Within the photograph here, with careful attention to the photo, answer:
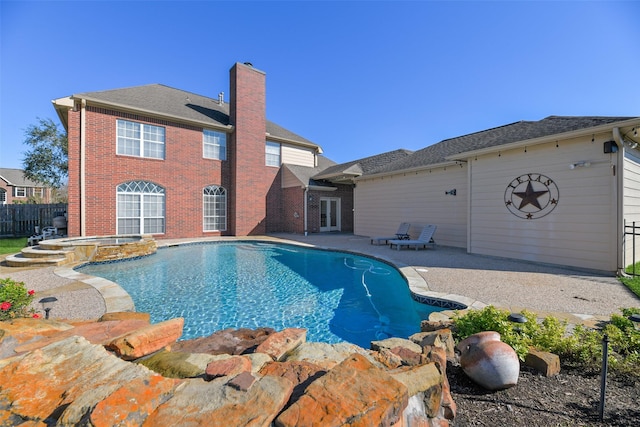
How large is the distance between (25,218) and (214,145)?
10.7 metres

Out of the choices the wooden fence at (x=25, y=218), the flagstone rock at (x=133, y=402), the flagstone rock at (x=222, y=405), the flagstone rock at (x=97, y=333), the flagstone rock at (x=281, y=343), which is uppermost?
the wooden fence at (x=25, y=218)

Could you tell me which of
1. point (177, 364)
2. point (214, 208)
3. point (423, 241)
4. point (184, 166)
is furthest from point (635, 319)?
point (184, 166)

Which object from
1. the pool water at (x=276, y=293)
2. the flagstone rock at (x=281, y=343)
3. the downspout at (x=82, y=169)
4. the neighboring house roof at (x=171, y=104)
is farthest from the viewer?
the neighboring house roof at (x=171, y=104)

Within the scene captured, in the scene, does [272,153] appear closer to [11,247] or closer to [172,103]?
[172,103]

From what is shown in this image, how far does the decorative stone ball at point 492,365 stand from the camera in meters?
2.14

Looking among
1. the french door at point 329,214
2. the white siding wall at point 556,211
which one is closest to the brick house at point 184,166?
the french door at point 329,214

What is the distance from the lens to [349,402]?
133 centimetres

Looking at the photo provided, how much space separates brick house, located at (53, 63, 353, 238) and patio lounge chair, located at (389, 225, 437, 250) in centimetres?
672

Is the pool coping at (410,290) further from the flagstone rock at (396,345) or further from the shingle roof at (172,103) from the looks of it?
the shingle roof at (172,103)

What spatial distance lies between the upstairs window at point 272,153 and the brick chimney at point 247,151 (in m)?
0.85

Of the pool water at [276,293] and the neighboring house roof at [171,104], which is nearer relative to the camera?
the pool water at [276,293]

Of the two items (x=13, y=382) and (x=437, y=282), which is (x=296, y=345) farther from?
(x=437, y=282)

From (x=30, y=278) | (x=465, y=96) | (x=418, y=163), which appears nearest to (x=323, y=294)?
(x=30, y=278)

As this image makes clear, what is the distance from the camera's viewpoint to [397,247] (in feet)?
35.7
